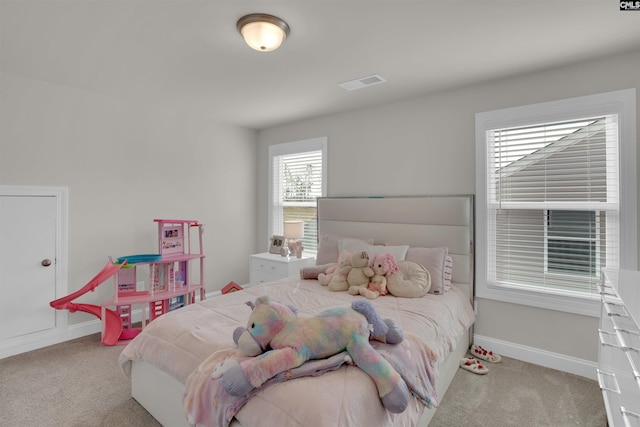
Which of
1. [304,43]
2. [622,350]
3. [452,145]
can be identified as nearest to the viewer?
[622,350]

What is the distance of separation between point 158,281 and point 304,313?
7.12ft

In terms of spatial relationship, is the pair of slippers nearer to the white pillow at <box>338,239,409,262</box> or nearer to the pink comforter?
the pink comforter

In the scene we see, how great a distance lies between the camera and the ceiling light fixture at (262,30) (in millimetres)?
2000

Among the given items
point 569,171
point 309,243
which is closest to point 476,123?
point 569,171

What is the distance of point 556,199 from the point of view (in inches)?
107

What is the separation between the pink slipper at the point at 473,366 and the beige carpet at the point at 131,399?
47 mm

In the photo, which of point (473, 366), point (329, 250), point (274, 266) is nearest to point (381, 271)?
point (329, 250)

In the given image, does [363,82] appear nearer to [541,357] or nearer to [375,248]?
[375,248]

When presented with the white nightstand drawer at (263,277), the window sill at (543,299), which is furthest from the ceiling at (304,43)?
the white nightstand drawer at (263,277)

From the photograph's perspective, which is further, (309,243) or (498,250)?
(309,243)

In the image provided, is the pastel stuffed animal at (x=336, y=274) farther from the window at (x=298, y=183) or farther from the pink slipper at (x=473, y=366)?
the window at (x=298, y=183)

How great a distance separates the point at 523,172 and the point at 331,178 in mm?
2128

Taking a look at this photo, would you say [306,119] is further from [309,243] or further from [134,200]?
[134,200]

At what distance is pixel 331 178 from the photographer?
4.19 m
